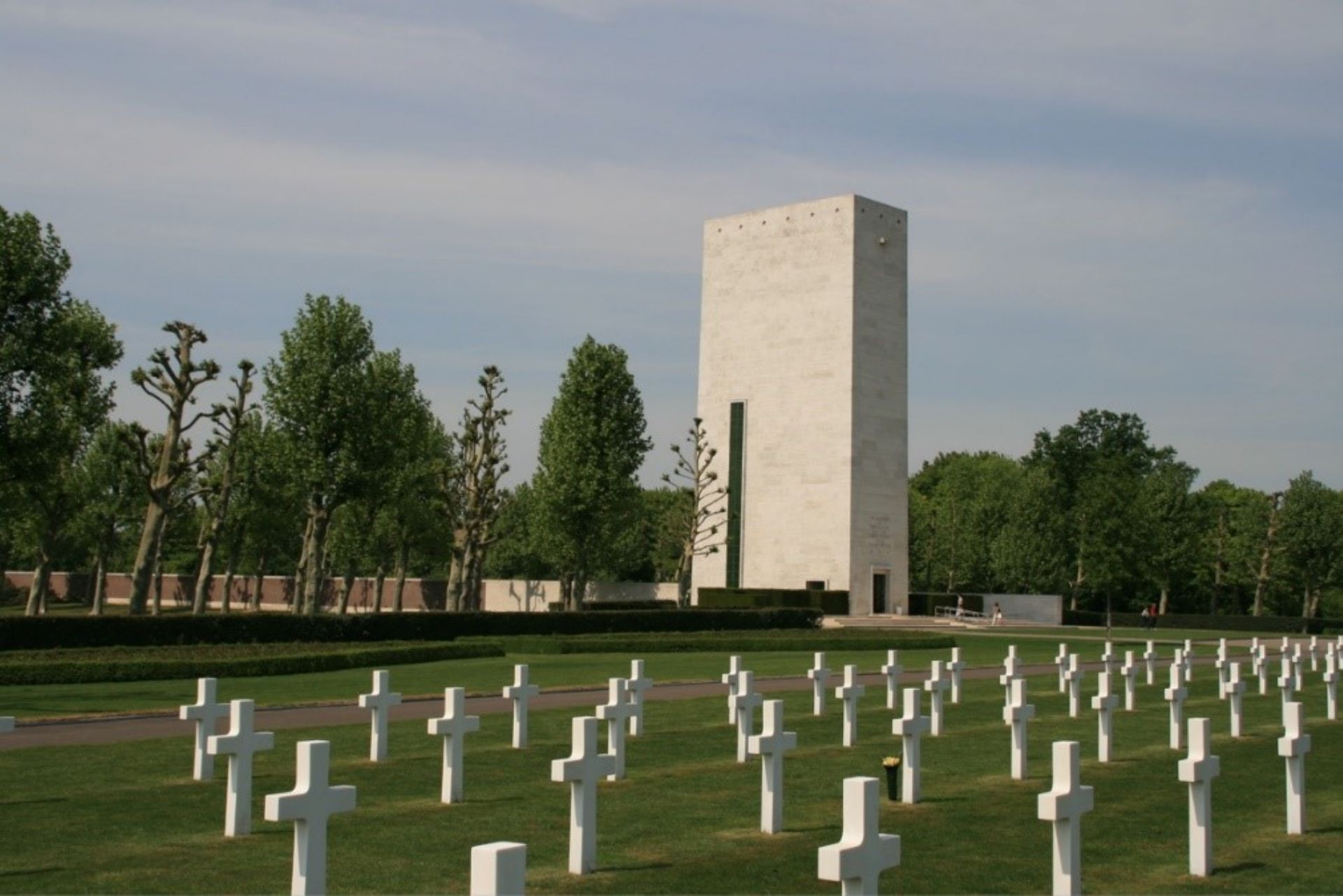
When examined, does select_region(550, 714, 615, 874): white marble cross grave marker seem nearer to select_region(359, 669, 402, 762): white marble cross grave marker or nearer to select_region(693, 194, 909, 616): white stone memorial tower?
select_region(359, 669, 402, 762): white marble cross grave marker

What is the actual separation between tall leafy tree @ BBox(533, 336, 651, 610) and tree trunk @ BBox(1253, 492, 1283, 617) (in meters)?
41.7

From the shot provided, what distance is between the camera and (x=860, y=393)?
65688 mm

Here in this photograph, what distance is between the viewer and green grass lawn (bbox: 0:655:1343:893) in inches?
387

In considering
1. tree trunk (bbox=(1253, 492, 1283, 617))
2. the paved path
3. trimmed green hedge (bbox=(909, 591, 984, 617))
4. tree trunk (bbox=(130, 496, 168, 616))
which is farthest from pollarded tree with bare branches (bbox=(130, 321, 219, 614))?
tree trunk (bbox=(1253, 492, 1283, 617))

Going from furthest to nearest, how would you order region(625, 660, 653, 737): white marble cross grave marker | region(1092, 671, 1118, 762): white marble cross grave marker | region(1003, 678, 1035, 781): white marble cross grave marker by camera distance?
region(625, 660, 653, 737): white marble cross grave marker → region(1092, 671, 1118, 762): white marble cross grave marker → region(1003, 678, 1035, 781): white marble cross grave marker

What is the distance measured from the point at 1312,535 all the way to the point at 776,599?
120 feet

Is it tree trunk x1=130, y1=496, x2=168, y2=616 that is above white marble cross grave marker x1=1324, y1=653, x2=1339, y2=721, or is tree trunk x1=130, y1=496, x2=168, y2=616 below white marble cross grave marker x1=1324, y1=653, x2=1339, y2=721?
above

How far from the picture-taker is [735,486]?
68.9 m

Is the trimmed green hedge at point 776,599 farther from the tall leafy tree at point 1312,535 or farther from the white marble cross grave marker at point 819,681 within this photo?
the white marble cross grave marker at point 819,681

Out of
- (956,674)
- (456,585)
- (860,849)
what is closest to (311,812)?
(860,849)

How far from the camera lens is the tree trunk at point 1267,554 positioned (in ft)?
263

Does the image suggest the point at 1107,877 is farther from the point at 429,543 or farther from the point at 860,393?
the point at 429,543

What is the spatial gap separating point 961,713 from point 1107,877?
35.7 feet

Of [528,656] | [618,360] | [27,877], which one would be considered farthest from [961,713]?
[618,360]
